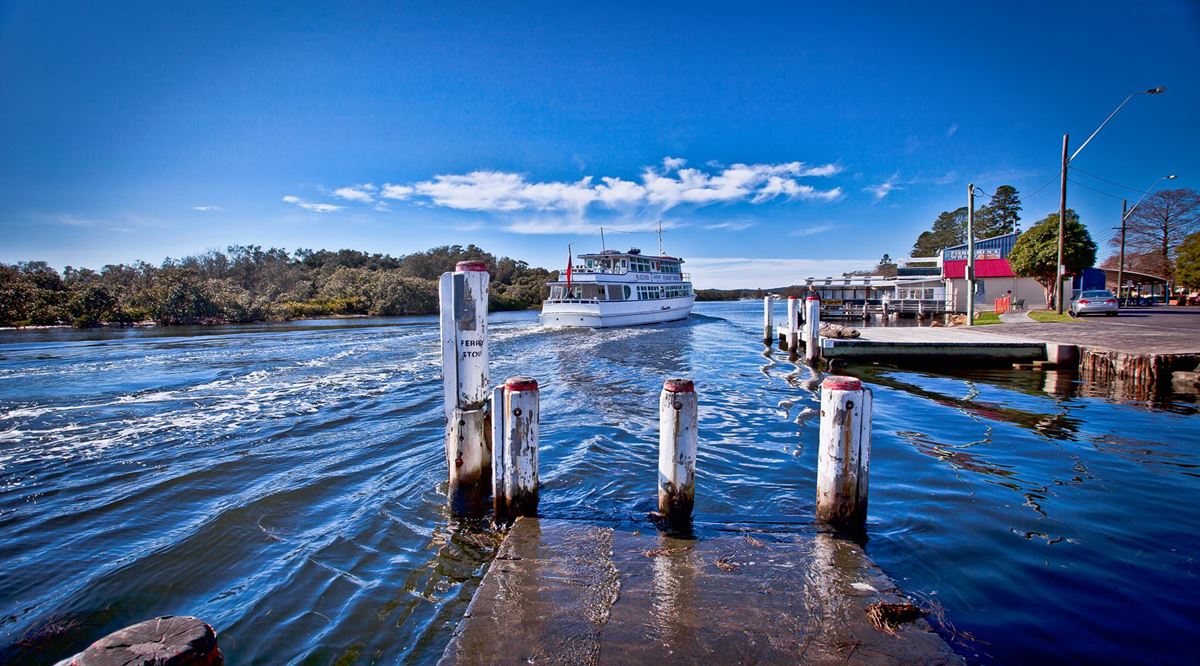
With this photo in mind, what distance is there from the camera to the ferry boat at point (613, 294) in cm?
3469

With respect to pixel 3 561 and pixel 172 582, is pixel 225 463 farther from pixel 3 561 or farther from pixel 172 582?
pixel 172 582

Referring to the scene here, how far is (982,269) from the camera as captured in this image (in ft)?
126

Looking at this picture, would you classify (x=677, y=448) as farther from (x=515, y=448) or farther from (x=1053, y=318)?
(x=1053, y=318)

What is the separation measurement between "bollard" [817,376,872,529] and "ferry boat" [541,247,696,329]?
30.2m

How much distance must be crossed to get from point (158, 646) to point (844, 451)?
13.7ft

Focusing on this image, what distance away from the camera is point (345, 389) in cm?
1304

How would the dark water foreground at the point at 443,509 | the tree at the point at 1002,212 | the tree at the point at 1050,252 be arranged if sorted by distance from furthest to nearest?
the tree at the point at 1002,212
the tree at the point at 1050,252
the dark water foreground at the point at 443,509

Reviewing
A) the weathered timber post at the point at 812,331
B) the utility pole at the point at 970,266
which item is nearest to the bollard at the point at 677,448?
the weathered timber post at the point at 812,331

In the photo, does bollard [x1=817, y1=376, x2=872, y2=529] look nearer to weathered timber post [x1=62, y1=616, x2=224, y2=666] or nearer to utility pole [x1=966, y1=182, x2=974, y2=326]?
weathered timber post [x1=62, y1=616, x2=224, y2=666]

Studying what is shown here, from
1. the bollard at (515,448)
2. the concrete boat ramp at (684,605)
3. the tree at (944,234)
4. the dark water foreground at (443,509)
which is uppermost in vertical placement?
the tree at (944,234)

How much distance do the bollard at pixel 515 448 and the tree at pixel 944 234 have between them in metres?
97.9

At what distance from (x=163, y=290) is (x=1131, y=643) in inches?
2179

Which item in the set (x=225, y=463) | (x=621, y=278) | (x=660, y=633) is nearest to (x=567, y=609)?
(x=660, y=633)

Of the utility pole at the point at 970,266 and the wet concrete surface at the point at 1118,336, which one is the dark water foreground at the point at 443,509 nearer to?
the wet concrete surface at the point at 1118,336
